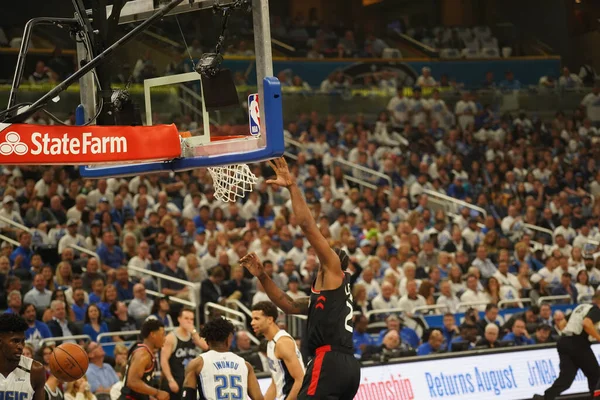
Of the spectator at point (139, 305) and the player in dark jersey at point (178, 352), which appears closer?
the player in dark jersey at point (178, 352)

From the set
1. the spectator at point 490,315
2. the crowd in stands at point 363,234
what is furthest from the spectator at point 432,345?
the spectator at point 490,315

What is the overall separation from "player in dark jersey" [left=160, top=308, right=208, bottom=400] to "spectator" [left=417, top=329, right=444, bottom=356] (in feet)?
12.1

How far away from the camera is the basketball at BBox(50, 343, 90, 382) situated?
7.93 meters

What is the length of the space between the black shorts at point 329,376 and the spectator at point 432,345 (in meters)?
6.34

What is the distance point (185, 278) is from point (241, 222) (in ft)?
8.85

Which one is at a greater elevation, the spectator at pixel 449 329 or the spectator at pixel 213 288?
the spectator at pixel 213 288

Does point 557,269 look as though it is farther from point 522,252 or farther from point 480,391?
point 480,391

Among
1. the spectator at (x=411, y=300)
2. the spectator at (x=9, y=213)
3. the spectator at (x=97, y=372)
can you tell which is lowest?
the spectator at (x=411, y=300)

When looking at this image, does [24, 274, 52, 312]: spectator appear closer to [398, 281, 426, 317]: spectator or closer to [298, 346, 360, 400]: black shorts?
[398, 281, 426, 317]: spectator

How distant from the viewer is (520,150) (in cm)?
2170

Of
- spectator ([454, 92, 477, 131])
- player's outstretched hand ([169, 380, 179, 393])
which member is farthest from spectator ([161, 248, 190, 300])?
spectator ([454, 92, 477, 131])

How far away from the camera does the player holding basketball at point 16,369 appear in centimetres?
688

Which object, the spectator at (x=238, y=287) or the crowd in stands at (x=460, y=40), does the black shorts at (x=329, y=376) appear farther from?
the crowd in stands at (x=460, y=40)

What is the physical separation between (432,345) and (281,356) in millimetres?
5354
